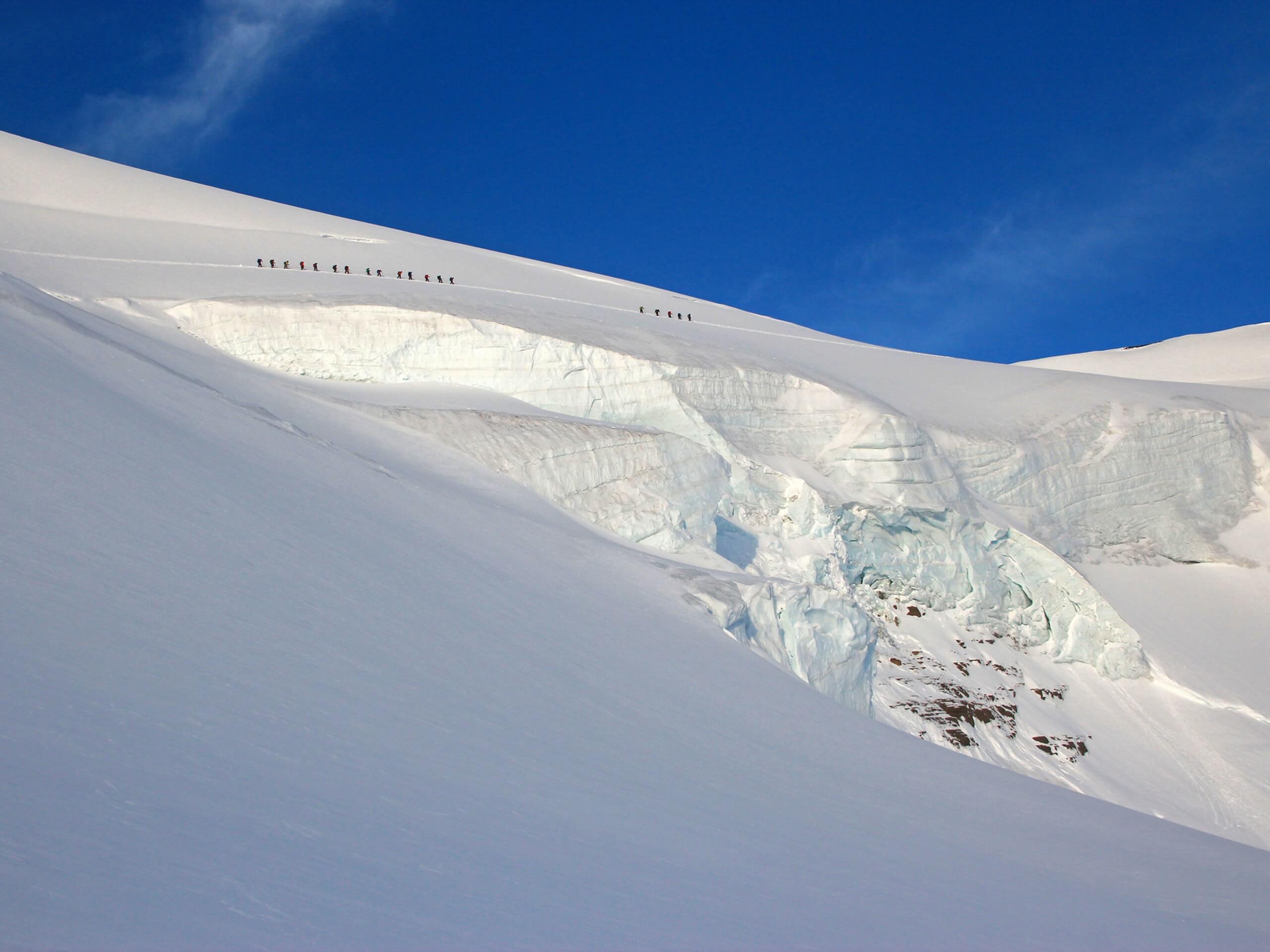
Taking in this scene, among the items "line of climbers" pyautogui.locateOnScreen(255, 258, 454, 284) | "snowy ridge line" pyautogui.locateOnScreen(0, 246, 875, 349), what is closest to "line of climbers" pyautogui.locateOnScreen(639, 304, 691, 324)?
"snowy ridge line" pyautogui.locateOnScreen(0, 246, 875, 349)

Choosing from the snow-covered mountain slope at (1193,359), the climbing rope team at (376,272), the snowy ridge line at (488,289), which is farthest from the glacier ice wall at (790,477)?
the snow-covered mountain slope at (1193,359)

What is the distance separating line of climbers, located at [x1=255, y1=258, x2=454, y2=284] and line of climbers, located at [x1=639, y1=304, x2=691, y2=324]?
5.15 m

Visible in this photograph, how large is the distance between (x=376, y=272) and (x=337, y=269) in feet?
4.85

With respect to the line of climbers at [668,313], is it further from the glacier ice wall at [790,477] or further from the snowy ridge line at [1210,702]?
the snowy ridge line at [1210,702]

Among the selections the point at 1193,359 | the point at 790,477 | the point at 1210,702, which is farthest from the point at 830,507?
the point at 1193,359

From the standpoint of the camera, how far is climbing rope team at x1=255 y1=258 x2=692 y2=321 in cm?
2483

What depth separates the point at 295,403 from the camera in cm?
1355

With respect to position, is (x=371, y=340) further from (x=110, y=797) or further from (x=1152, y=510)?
(x=1152, y=510)

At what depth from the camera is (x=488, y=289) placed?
26.8 m

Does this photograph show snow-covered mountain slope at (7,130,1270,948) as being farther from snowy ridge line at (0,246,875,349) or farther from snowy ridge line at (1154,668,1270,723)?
snowy ridge line at (0,246,875,349)

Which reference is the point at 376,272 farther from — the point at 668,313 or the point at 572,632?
the point at 572,632

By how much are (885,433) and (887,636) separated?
12.0 feet

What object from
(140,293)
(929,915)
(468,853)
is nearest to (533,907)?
(468,853)

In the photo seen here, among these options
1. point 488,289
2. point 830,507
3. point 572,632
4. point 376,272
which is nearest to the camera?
point 572,632
